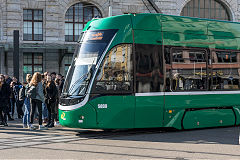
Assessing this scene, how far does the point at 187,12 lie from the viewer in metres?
27.4

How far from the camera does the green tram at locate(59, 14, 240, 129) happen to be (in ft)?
31.9

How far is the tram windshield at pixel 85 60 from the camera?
31.9 feet

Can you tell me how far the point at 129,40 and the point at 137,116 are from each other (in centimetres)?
200

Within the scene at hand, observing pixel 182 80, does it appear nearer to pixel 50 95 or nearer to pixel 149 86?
pixel 149 86

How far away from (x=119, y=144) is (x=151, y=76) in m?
2.35

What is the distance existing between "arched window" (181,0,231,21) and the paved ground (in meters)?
17.2

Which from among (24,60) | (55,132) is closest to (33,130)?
(55,132)

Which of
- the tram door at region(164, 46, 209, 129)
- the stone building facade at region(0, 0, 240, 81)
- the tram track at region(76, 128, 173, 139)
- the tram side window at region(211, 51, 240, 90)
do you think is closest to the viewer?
the tram track at region(76, 128, 173, 139)

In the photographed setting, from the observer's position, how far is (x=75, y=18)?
25203 mm

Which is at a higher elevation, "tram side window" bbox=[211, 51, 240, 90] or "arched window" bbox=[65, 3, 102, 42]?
"arched window" bbox=[65, 3, 102, 42]

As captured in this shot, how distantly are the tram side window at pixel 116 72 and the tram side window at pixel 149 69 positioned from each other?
10.3 inches

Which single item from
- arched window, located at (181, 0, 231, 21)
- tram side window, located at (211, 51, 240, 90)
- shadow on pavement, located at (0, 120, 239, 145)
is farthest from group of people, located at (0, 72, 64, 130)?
arched window, located at (181, 0, 231, 21)

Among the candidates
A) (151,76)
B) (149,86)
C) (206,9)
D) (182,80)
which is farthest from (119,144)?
(206,9)

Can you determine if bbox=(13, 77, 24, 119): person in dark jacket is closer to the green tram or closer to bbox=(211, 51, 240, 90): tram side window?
the green tram
